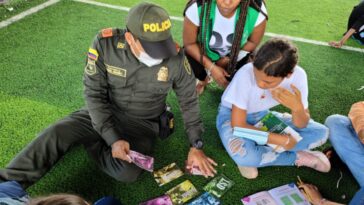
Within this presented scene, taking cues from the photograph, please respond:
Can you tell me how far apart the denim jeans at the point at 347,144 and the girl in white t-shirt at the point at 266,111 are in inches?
3.0

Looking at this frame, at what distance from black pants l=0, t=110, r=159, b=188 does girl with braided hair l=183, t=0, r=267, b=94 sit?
2.35 ft

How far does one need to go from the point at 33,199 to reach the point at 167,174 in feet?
3.62

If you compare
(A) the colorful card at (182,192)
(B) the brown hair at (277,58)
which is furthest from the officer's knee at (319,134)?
(A) the colorful card at (182,192)

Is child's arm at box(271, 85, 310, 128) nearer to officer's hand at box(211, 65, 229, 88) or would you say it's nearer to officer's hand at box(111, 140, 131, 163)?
officer's hand at box(211, 65, 229, 88)

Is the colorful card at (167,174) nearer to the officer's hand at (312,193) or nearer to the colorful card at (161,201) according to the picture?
the colorful card at (161,201)

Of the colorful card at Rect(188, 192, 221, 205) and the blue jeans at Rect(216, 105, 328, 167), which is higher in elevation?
the blue jeans at Rect(216, 105, 328, 167)

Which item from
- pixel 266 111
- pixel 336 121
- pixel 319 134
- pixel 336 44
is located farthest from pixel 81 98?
pixel 336 44

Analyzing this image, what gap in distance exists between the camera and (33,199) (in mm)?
1155

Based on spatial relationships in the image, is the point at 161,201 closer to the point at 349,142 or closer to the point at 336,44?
the point at 349,142

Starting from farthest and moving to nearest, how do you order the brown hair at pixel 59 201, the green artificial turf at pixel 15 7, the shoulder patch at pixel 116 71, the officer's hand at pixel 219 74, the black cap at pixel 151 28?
1. the green artificial turf at pixel 15 7
2. the officer's hand at pixel 219 74
3. the shoulder patch at pixel 116 71
4. the black cap at pixel 151 28
5. the brown hair at pixel 59 201

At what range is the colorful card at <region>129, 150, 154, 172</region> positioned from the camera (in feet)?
6.47

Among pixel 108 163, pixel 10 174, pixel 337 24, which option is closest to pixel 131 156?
pixel 108 163

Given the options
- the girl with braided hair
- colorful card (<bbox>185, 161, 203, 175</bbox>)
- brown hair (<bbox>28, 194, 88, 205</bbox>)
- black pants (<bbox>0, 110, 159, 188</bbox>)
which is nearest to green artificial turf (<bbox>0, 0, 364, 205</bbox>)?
colorful card (<bbox>185, 161, 203, 175</bbox>)

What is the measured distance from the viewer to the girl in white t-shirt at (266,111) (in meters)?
1.84
